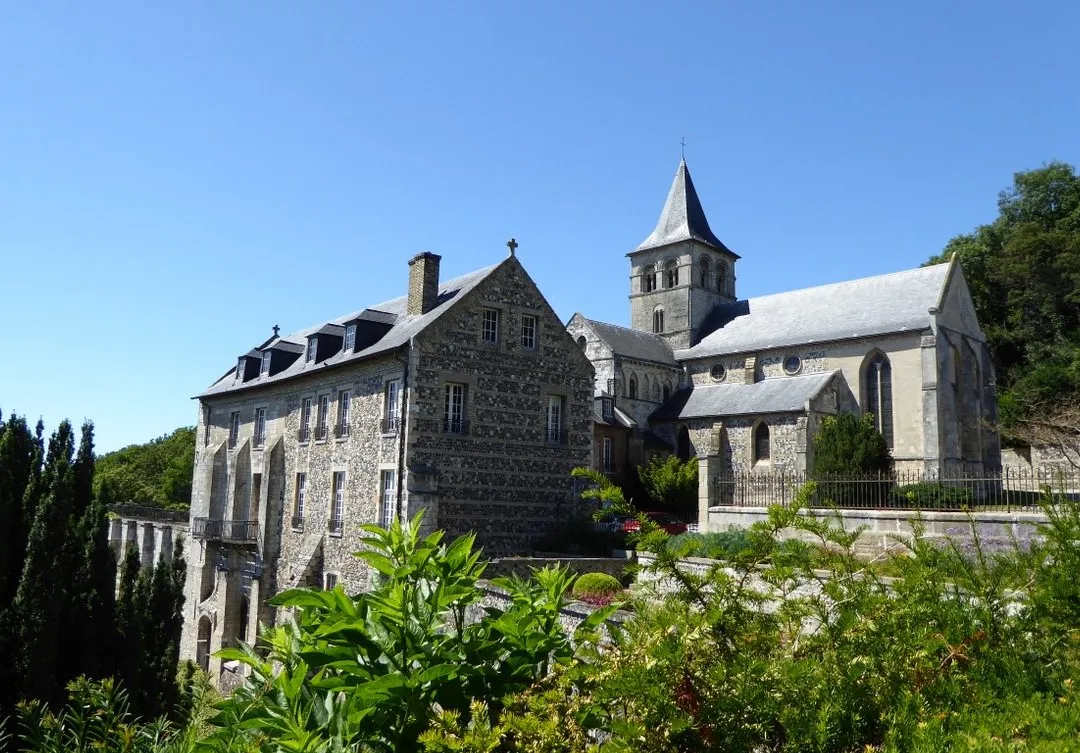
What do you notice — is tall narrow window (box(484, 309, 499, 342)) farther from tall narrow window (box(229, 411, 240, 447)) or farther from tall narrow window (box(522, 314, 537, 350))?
tall narrow window (box(229, 411, 240, 447))

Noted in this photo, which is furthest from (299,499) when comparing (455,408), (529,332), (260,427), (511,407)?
(529,332)

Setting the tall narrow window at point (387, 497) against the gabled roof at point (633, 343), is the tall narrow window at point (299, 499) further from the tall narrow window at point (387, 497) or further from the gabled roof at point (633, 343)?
the gabled roof at point (633, 343)

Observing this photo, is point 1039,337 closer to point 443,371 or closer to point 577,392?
point 577,392

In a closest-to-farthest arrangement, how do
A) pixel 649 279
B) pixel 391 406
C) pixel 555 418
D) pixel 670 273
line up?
pixel 391 406 → pixel 555 418 → pixel 670 273 → pixel 649 279

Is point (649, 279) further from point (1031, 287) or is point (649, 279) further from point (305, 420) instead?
point (305, 420)

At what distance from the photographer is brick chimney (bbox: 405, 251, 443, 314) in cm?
2139

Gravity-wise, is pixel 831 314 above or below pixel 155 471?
above

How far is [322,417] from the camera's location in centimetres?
2294

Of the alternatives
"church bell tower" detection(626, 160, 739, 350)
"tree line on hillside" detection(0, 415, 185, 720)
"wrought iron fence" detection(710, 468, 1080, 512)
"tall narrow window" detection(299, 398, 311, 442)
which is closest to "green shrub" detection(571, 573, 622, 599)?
"wrought iron fence" detection(710, 468, 1080, 512)

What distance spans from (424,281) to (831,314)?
1919cm

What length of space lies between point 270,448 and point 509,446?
8272 millimetres

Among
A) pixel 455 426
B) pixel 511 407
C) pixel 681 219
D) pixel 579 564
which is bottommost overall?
pixel 579 564

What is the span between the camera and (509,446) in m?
20.4

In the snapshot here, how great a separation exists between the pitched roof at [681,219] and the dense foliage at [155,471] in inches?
1228
